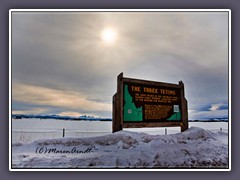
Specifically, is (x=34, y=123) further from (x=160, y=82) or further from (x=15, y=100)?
(x=160, y=82)

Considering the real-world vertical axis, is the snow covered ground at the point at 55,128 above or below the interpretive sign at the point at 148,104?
below

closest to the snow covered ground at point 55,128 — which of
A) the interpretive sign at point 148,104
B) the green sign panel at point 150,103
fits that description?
the interpretive sign at point 148,104

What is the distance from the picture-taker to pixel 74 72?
2.86 metres

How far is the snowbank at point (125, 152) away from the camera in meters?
2.79

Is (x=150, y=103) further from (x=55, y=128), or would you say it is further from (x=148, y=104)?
(x=55, y=128)

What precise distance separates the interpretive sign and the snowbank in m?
0.19

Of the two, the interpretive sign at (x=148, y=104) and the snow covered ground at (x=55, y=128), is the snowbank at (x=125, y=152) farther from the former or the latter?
the interpretive sign at (x=148, y=104)

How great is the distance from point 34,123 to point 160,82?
152cm

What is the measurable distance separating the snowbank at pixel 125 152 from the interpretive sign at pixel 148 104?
0.19 m

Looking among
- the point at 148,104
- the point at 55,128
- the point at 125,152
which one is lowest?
the point at 125,152

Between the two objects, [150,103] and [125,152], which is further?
[150,103]

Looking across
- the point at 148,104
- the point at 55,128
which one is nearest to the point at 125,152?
the point at 148,104

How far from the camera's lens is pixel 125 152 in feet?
9.43

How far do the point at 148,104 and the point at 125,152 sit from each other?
0.71 m
